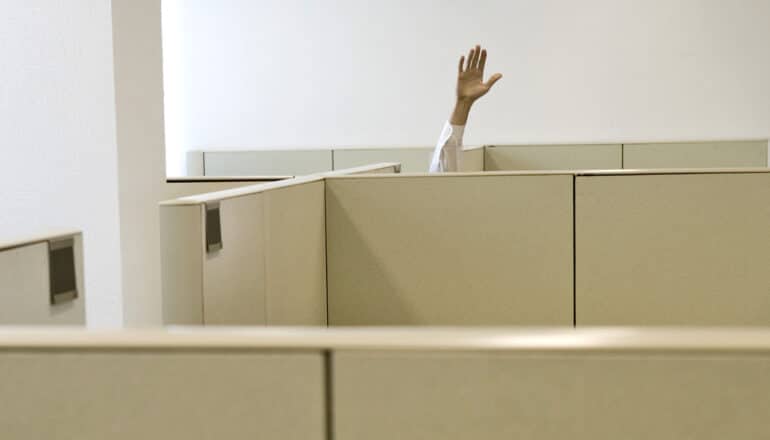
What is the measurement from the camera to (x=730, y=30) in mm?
5789

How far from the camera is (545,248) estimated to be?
1983mm

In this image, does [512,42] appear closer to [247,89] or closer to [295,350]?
[247,89]

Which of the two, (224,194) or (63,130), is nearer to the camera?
(224,194)

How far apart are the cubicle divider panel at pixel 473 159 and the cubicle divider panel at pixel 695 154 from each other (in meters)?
0.64

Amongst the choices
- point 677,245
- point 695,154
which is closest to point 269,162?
point 695,154

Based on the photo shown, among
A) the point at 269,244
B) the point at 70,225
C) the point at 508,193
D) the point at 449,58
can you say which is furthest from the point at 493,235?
the point at 449,58

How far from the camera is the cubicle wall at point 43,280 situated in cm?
108

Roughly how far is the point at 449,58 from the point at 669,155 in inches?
68.7

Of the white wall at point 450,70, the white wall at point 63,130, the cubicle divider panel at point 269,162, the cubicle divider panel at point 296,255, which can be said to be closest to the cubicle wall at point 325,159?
the cubicle divider panel at point 269,162

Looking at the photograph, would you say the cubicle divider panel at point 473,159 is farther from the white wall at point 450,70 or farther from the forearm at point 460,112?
the white wall at point 450,70

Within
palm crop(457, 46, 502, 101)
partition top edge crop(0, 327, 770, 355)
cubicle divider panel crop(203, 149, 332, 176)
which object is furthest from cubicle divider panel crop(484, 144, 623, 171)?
partition top edge crop(0, 327, 770, 355)

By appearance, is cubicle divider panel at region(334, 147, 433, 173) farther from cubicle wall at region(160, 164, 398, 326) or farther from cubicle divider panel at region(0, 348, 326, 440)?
cubicle divider panel at region(0, 348, 326, 440)

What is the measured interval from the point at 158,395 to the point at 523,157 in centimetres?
416

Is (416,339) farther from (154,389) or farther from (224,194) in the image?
(224,194)
